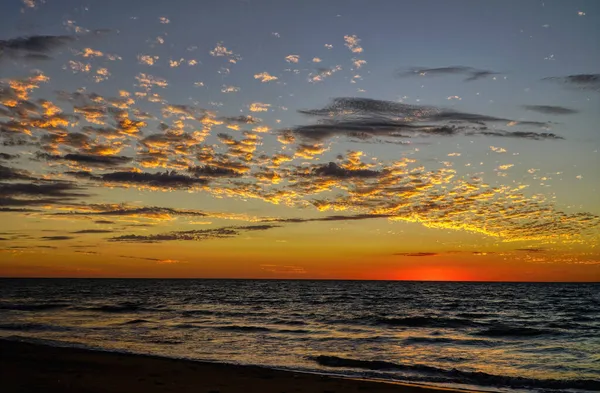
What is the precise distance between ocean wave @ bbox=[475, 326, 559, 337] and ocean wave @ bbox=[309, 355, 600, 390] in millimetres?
16798

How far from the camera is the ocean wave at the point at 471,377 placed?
17.3 m

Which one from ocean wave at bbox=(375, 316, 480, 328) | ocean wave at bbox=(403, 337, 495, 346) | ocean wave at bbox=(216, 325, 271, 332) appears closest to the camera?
ocean wave at bbox=(403, 337, 495, 346)

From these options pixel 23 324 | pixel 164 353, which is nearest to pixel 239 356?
pixel 164 353

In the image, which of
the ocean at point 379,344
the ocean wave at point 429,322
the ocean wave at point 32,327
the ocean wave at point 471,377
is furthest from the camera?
the ocean wave at point 429,322

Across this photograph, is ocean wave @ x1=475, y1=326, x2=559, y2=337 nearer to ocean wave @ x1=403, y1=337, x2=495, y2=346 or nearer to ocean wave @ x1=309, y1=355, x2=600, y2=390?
ocean wave @ x1=403, y1=337, x2=495, y2=346

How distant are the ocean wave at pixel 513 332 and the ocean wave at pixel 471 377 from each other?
1680cm

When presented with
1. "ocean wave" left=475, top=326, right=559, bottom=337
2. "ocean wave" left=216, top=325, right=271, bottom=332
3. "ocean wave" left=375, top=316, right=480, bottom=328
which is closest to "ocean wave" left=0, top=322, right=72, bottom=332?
"ocean wave" left=216, top=325, right=271, bottom=332

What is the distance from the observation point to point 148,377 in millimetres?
15688

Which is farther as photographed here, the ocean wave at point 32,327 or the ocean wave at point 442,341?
the ocean wave at point 32,327

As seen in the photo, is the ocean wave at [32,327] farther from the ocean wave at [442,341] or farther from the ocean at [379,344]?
the ocean wave at [442,341]

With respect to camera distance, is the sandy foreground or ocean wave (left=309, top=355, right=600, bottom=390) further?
ocean wave (left=309, top=355, right=600, bottom=390)

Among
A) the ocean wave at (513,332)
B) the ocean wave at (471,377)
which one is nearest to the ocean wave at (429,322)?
the ocean wave at (513,332)

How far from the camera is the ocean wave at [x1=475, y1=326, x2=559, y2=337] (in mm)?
34656

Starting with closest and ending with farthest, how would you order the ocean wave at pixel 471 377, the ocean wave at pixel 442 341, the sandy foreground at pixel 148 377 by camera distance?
the sandy foreground at pixel 148 377, the ocean wave at pixel 471 377, the ocean wave at pixel 442 341
